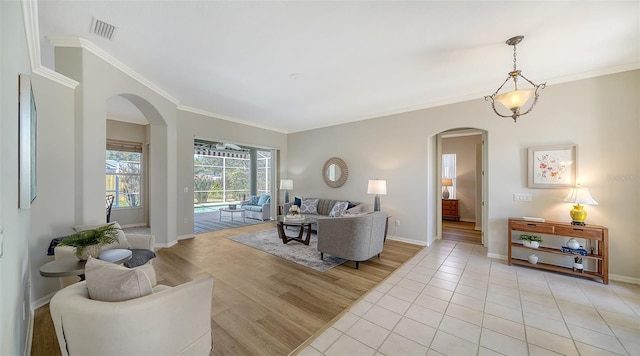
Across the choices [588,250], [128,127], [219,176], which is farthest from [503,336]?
[219,176]

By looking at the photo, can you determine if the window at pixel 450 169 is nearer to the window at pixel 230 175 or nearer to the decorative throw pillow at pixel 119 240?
the window at pixel 230 175

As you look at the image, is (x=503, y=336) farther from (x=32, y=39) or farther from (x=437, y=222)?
(x=32, y=39)

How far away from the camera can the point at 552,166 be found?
3457 millimetres

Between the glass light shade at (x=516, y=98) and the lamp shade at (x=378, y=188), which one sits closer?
the glass light shade at (x=516, y=98)

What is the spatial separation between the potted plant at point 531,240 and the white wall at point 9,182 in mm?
5184

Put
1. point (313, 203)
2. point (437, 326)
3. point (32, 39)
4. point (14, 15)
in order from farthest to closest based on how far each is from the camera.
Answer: point (313, 203), point (437, 326), point (32, 39), point (14, 15)

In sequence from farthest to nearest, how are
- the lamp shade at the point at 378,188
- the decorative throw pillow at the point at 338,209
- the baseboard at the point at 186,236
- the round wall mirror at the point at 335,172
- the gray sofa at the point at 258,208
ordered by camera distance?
the gray sofa at the point at 258,208 < the round wall mirror at the point at 335,172 < the decorative throw pillow at the point at 338,209 < the baseboard at the point at 186,236 < the lamp shade at the point at 378,188

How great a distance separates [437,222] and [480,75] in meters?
3.17

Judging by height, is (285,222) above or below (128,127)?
below

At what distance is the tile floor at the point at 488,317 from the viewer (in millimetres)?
1869

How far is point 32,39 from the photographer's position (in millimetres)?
1959

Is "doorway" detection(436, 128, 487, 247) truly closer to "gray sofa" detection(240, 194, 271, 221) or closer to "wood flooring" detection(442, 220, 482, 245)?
"wood flooring" detection(442, 220, 482, 245)

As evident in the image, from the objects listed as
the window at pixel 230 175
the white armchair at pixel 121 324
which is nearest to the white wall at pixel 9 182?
the white armchair at pixel 121 324

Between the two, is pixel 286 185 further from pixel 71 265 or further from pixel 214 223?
pixel 71 265
